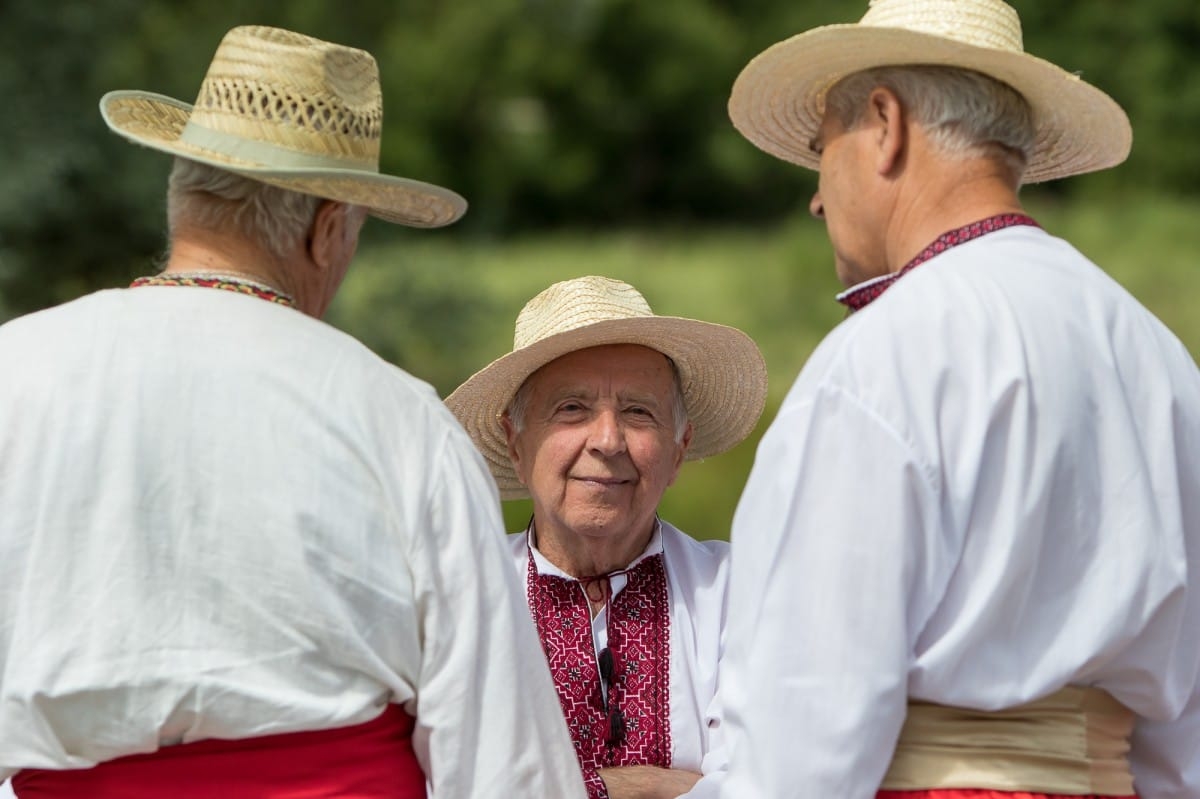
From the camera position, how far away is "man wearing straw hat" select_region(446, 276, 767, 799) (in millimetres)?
3277

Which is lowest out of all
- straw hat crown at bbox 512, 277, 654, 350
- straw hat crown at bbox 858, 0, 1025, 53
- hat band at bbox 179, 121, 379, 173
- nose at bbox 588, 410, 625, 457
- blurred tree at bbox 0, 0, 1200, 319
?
nose at bbox 588, 410, 625, 457

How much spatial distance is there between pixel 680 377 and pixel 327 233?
54.2 inches

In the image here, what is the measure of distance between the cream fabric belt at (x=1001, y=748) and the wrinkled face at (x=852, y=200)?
633 millimetres

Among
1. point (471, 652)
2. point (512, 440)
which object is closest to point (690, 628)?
point (512, 440)

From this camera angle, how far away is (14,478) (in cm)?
225

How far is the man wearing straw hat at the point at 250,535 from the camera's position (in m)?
2.23

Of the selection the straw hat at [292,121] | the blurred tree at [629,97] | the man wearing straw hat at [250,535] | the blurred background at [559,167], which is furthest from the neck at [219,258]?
the blurred tree at [629,97]

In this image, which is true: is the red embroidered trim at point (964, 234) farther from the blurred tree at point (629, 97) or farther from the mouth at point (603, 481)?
the blurred tree at point (629, 97)

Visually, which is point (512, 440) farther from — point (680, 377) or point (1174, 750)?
point (1174, 750)

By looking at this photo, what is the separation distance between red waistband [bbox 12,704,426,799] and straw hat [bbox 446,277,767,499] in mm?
1268

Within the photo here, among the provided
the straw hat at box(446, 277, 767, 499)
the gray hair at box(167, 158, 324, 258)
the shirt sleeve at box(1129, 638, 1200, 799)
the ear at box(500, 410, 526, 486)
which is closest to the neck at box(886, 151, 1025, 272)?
the shirt sleeve at box(1129, 638, 1200, 799)

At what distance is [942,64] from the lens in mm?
2410

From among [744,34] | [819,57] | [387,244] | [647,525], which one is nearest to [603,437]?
[647,525]

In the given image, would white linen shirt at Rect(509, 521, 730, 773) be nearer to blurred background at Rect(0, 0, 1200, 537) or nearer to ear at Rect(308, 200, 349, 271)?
ear at Rect(308, 200, 349, 271)
